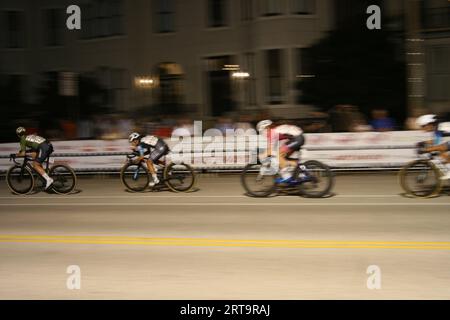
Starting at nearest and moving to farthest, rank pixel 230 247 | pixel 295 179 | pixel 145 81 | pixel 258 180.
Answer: pixel 230 247, pixel 295 179, pixel 258 180, pixel 145 81

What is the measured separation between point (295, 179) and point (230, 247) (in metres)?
4.76

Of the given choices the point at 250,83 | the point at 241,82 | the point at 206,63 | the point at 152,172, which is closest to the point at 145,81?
the point at 206,63

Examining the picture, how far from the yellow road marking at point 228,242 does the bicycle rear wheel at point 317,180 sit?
4319mm

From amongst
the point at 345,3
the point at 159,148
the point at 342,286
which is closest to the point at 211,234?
the point at 342,286

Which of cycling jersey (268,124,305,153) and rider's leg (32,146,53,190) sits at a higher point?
cycling jersey (268,124,305,153)

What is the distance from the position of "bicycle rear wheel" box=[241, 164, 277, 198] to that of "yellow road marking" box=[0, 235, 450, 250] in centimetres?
450

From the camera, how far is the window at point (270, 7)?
86.8 feet

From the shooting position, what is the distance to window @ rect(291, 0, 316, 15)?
26406 mm

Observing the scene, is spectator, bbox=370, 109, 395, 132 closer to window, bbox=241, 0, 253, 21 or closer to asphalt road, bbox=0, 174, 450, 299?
asphalt road, bbox=0, 174, 450, 299

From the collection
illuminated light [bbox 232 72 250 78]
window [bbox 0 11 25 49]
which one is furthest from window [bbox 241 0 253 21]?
window [bbox 0 11 25 49]

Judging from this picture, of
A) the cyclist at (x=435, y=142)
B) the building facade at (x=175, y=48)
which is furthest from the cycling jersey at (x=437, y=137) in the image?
the building facade at (x=175, y=48)

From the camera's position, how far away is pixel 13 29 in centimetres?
3325

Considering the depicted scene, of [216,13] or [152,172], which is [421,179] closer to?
[152,172]

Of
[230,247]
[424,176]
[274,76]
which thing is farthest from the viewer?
[274,76]
